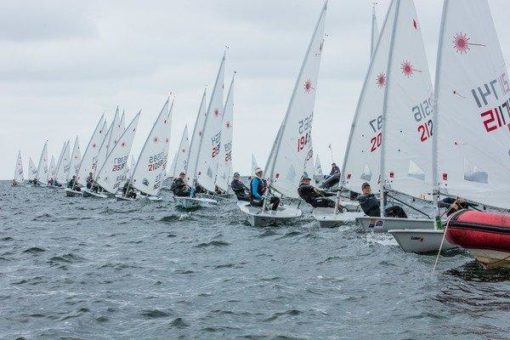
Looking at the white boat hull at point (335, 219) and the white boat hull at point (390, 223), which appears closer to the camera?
the white boat hull at point (390, 223)

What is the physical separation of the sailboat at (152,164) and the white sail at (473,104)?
2482 centimetres

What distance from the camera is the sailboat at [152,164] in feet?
120

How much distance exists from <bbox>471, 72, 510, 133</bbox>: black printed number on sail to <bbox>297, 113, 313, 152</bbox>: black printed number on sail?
33.3 feet

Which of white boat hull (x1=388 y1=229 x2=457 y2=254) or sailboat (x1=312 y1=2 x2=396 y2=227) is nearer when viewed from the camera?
white boat hull (x1=388 y1=229 x2=457 y2=254)

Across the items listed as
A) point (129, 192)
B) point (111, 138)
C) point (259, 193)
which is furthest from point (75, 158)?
point (259, 193)

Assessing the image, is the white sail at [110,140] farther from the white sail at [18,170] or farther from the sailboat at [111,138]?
the white sail at [18,170]

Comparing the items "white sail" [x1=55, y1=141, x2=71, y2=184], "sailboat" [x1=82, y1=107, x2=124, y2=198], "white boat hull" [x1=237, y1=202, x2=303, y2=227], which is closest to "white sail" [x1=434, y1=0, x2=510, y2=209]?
"white boat hull" [x1=237, y1=202, x2=303, y2=227]

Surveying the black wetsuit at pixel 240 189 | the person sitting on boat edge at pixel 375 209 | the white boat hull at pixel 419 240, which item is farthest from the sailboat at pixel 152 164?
the white boat hull at pixel 419 240

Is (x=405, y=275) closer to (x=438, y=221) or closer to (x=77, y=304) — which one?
(x=438, y=221)

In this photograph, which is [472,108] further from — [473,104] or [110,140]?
[110,140]

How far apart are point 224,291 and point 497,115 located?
5896mm

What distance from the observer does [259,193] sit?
21.9 m

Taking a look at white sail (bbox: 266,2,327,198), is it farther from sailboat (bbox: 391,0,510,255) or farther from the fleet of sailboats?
sailboat (bbox: 391,0,510,255)

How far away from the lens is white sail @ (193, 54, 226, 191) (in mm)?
32688
